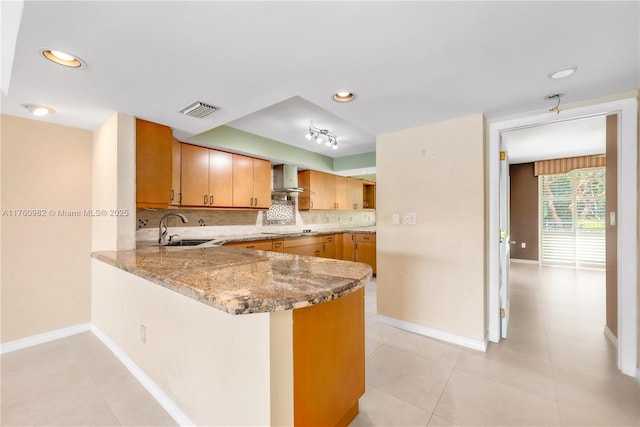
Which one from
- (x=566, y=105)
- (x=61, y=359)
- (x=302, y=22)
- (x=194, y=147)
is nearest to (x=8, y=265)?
(x=61, y=359)

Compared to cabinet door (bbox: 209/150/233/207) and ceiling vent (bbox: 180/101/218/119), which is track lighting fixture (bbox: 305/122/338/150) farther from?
ceiling vent (bbox: 180/101/218/119)

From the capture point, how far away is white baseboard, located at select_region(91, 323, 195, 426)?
152cm

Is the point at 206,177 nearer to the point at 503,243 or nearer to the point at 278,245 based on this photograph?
the point at 278,245

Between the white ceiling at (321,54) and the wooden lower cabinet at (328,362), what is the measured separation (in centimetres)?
134

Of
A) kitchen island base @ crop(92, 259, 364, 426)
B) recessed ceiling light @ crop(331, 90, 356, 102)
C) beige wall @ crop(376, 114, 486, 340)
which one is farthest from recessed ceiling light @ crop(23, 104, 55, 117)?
beige wall @ crop(376, 114, 486, 340)

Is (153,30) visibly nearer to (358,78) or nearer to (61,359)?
(358,78)

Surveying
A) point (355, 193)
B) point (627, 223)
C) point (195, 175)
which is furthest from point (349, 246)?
point (627, 223)

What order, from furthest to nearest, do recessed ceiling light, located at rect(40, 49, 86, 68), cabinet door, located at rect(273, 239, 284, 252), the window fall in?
the window < cabinet door, located at rect(273, 239, 284, 252) < recessed ceiling light, located at rect(40, 49, 86, 68)

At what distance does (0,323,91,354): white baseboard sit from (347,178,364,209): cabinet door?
467 cm

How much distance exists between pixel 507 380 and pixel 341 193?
14.0ft

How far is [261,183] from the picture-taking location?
414 cm

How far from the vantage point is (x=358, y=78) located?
5.77ft

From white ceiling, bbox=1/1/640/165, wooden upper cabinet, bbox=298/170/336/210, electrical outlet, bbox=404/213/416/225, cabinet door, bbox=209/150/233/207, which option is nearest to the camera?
white ceiling, bbox=1/1/640/165

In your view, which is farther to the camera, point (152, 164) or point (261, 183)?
point (261, 183)
